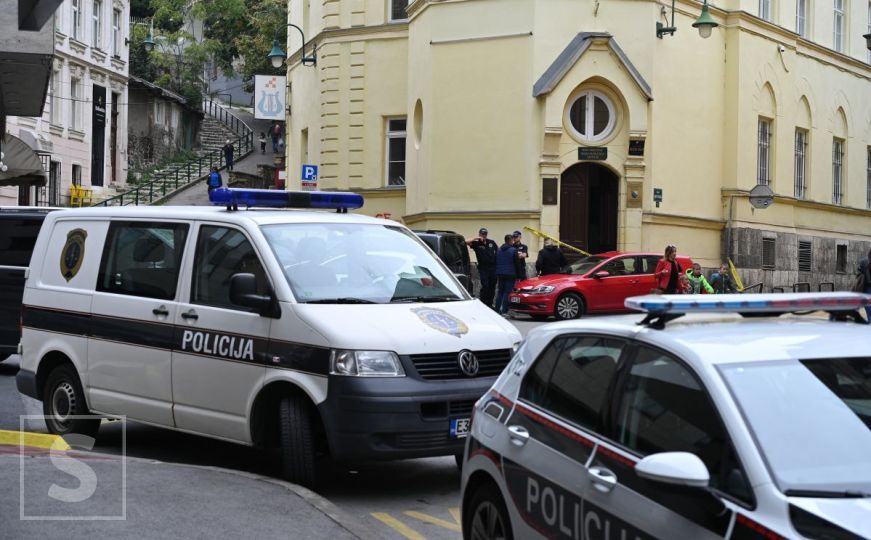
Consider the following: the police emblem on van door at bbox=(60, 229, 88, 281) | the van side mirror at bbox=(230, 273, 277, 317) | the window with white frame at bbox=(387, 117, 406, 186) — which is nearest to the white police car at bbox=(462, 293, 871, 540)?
the van side mirror at bbox=(230, 273, 277, 317)

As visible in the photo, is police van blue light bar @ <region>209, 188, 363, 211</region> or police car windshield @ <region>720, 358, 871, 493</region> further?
police van blue light bar @ <region>209, 188, 363, 211</region>

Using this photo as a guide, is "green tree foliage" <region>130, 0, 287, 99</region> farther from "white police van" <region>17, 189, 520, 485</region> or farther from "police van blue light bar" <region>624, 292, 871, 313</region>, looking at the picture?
"police van blue light bar" <region>624, 292, 871, 313</region>

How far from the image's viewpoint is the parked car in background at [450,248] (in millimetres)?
23984

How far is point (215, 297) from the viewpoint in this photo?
29.6ft

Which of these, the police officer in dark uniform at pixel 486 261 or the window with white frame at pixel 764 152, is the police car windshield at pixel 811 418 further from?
the window with white frame at pixel 764 152

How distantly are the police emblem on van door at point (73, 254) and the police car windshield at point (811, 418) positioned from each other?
7018 millimetres

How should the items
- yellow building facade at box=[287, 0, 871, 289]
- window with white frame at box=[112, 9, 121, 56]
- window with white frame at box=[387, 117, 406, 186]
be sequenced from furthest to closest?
window with white frame at box=[112, 9, 121, 56] < window with white frame at box=[387, 117, 406, 186] < yellow building facade at box=[287, 0, 871, 289]

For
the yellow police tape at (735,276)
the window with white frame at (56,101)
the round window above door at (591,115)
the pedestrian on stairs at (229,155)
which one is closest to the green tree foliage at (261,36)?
the pedestrian on stairs at (229,155)

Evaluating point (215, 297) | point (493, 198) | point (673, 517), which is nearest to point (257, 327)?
point (215, 297)

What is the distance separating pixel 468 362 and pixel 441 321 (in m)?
0.37

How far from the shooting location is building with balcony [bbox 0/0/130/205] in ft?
153

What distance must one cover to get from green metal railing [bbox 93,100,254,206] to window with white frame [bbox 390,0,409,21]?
44.0 feet

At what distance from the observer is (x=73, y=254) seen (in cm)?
1027

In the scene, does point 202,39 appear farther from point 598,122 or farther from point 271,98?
point 598,122
